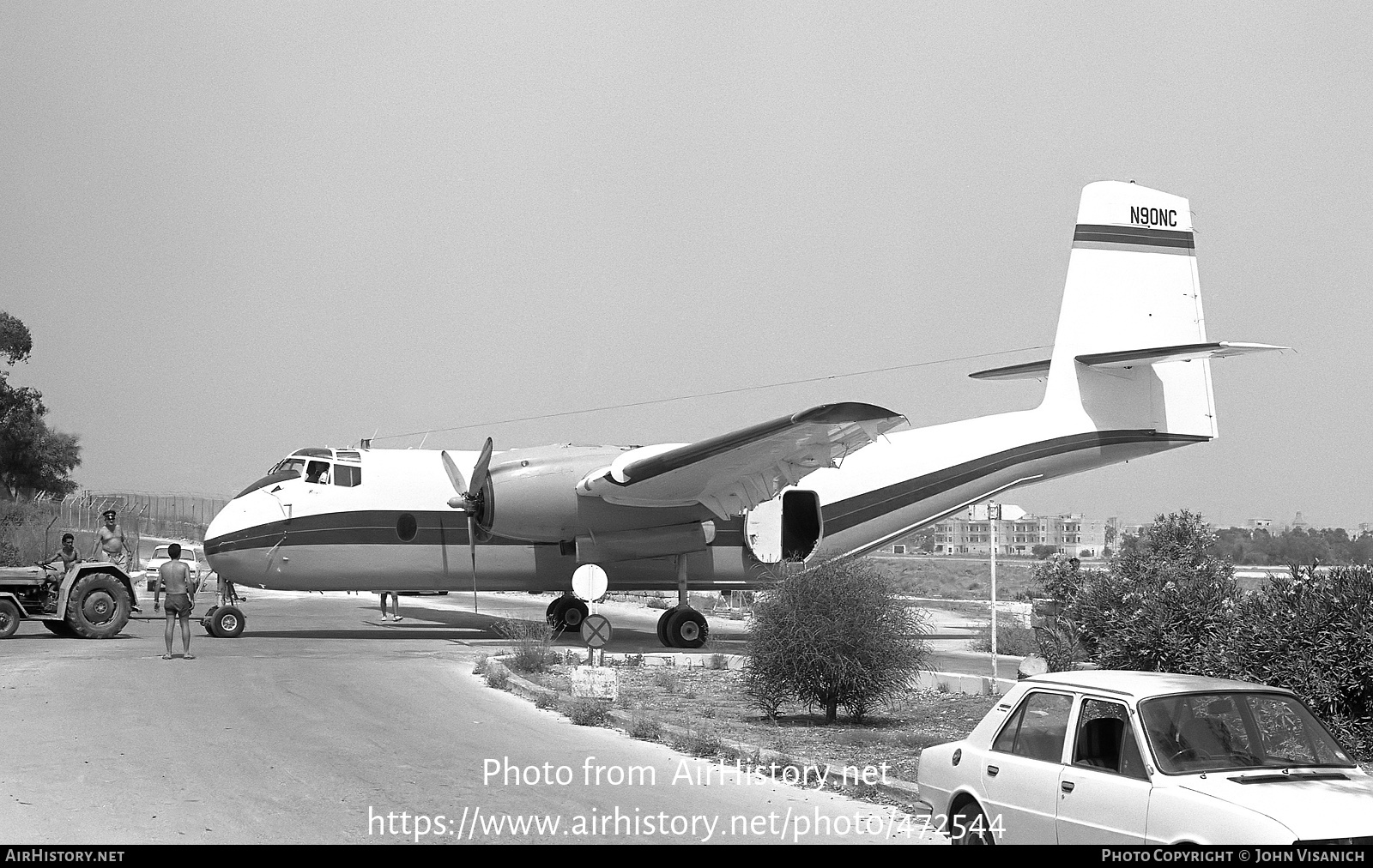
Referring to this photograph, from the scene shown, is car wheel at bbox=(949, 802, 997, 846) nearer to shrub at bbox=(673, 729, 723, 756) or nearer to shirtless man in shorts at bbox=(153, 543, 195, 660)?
shrub at bbox=(673, 729, 723, 756)

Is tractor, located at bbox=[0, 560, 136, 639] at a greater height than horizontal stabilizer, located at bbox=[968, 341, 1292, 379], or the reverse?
horizontal stabilizer, located at bbox=[968, 341, 1292, 379]

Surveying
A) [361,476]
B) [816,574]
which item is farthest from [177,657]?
[816,574]

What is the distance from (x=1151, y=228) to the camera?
80.9ft

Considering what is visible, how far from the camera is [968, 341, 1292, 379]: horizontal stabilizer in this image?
20.1 m

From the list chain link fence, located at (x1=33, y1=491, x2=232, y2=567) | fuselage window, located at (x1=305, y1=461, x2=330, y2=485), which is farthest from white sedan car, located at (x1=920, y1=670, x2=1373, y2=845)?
chain link fence, located at (x1=33, y1=491, x2=232, y2=567)

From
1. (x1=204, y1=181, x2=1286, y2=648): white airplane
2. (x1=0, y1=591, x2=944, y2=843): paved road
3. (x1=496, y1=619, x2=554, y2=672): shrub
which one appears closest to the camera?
(x1=0, y1=591, x2=944, y2=843): paved road

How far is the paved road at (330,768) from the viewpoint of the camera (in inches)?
309

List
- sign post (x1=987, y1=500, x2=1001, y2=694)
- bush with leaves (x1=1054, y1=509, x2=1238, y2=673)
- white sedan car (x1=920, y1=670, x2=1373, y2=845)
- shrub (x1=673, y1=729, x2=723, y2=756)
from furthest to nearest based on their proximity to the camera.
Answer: sign post (x1=987, y1=500, x2=1001, y2=694), bush with leaves (x1=1054, y1=509, x2=1238, y2=673), shrub (x1=673, y1=729, x2=723, y2=756), white sedan car (x1=920, y1=670, x2=1373, y2=845)

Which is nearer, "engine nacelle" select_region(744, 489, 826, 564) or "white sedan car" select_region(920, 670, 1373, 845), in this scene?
"white sedan car" select_region(920, 670, 1373, 845)

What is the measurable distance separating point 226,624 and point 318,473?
127 inches

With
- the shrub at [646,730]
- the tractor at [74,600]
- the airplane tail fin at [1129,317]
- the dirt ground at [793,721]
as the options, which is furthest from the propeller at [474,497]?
the airplane tail fin at [1129,317]

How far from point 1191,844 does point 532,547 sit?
18339 millimetres

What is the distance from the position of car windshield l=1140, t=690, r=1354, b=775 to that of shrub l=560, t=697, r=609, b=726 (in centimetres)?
758

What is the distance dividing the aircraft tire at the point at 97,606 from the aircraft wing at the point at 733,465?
8.60 m
